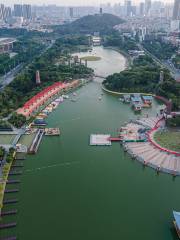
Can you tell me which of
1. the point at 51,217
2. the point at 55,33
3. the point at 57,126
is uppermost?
the point at 55,33

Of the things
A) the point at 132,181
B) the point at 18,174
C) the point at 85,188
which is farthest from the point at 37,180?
the point at 132,181

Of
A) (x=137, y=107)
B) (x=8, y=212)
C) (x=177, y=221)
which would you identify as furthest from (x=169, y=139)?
(x=8, y=212)

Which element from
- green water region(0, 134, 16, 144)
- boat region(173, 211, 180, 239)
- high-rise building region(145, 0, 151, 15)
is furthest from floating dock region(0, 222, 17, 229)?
high-rise building region(145, 0, 151, 15)

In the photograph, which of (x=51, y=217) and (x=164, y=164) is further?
(x=164, y=164)

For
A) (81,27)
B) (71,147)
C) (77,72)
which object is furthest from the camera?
(81,27)

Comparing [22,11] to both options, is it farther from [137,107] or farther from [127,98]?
[137,107]

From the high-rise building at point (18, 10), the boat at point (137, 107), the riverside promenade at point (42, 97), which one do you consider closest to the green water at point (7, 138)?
the riverside promenade at point (42, 97)

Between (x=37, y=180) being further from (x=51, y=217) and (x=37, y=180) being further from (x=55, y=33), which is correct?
(x=55, y=33)
